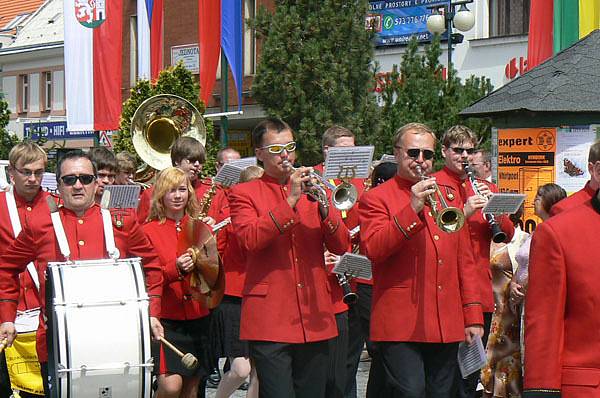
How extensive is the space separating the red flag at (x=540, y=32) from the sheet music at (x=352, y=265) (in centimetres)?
860

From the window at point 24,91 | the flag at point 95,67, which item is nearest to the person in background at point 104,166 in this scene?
the flag at point 95,67

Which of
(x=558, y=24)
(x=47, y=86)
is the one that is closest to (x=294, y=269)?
(x=558, y=24)

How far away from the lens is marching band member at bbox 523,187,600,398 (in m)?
4.12

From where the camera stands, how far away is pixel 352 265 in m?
6.32

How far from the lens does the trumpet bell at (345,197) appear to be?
616cm

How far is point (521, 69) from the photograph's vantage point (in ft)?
77.9

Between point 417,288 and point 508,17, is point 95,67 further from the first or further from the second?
point 417,288

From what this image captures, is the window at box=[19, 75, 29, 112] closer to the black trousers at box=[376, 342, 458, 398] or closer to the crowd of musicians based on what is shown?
the crowd of musicians

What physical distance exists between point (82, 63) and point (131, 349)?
1453cm

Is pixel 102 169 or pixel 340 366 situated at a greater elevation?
pixel 102 169

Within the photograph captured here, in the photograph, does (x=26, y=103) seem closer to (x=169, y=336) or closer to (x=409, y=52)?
(x=409, y=52)

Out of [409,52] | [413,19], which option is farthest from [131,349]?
[413,19]

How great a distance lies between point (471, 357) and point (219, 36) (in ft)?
40.3

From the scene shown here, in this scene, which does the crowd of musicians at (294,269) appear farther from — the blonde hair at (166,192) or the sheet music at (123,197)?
the sheet music at (123,197)
